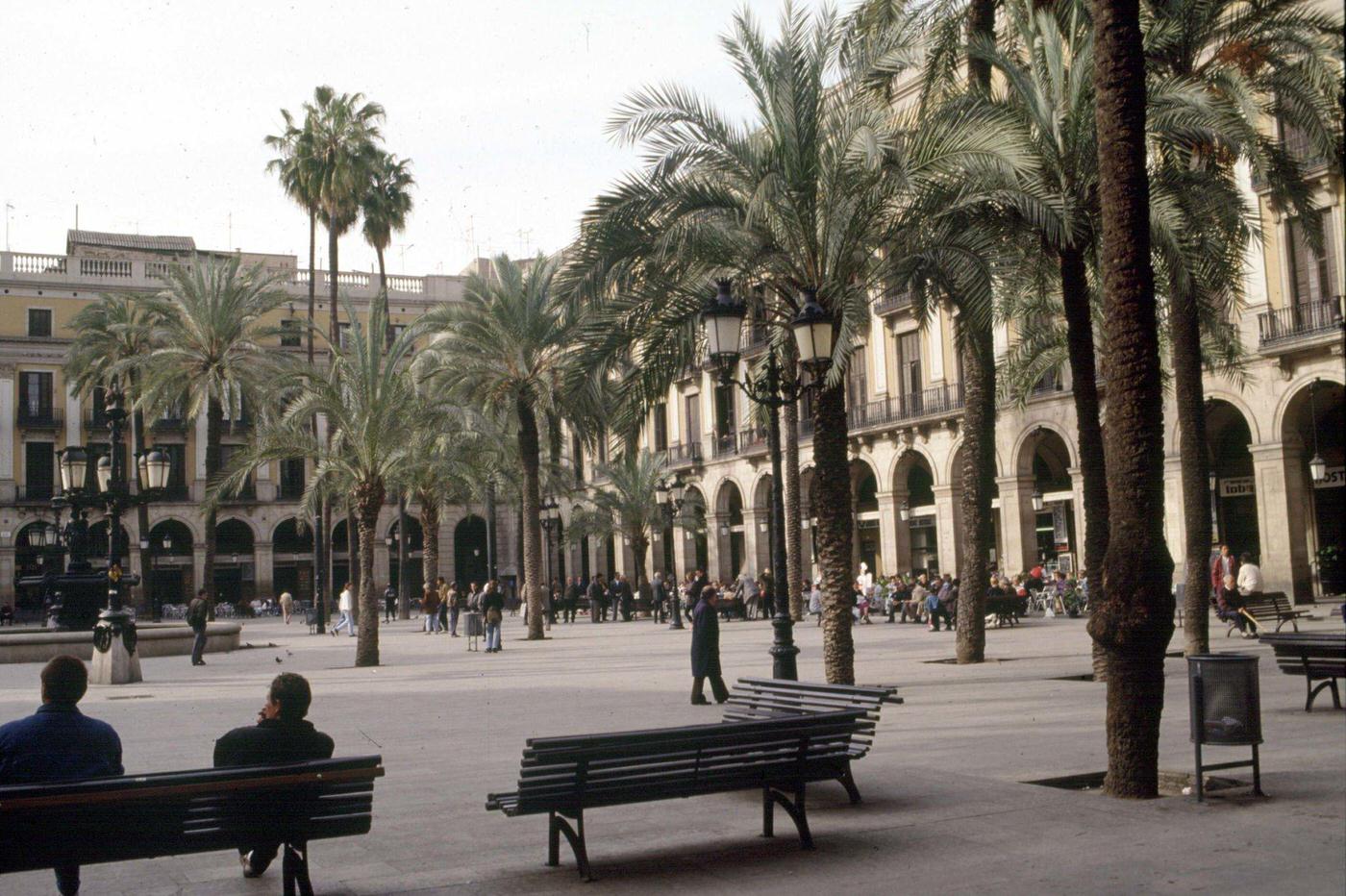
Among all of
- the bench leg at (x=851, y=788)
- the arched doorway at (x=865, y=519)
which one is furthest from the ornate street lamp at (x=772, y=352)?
the arched doorway at (x=865, y=519)

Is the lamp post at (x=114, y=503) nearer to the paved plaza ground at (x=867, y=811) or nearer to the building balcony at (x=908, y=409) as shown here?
the paved plaza ground at (x=867, y=811)

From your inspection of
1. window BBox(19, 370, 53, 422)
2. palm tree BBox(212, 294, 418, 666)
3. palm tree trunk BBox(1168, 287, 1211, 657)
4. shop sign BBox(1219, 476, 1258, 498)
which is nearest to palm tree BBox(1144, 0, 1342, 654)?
palm tree trunk BBox(1168, 287, 1211, 657)

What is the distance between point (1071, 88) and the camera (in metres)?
14.4

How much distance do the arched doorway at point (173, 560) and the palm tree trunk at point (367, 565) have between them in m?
46.5

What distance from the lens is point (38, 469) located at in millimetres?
62531

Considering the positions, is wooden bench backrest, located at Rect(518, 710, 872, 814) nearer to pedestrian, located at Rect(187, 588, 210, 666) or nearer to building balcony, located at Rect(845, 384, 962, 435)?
pedestrian, located at Rect(187, 588, 210, 666)

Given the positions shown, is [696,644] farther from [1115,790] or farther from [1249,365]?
[1249,365]

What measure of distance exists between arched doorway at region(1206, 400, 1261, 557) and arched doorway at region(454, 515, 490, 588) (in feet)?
151

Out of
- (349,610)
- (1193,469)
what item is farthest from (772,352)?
(349,610)

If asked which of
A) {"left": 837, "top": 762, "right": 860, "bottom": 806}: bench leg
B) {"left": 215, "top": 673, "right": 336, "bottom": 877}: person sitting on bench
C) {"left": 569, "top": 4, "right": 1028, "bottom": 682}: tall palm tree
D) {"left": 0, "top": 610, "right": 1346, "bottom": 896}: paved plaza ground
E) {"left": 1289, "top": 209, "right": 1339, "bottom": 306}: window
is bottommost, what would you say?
{"left": 0, "top": 610, "right": 1346, "bottom": 896}: paved plaza ground

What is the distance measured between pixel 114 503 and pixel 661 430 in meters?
37.5

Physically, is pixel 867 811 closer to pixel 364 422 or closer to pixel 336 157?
pixel 364 422

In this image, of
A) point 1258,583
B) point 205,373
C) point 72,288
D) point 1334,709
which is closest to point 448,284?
point 72,288

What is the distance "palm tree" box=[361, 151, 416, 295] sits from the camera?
4434cm
